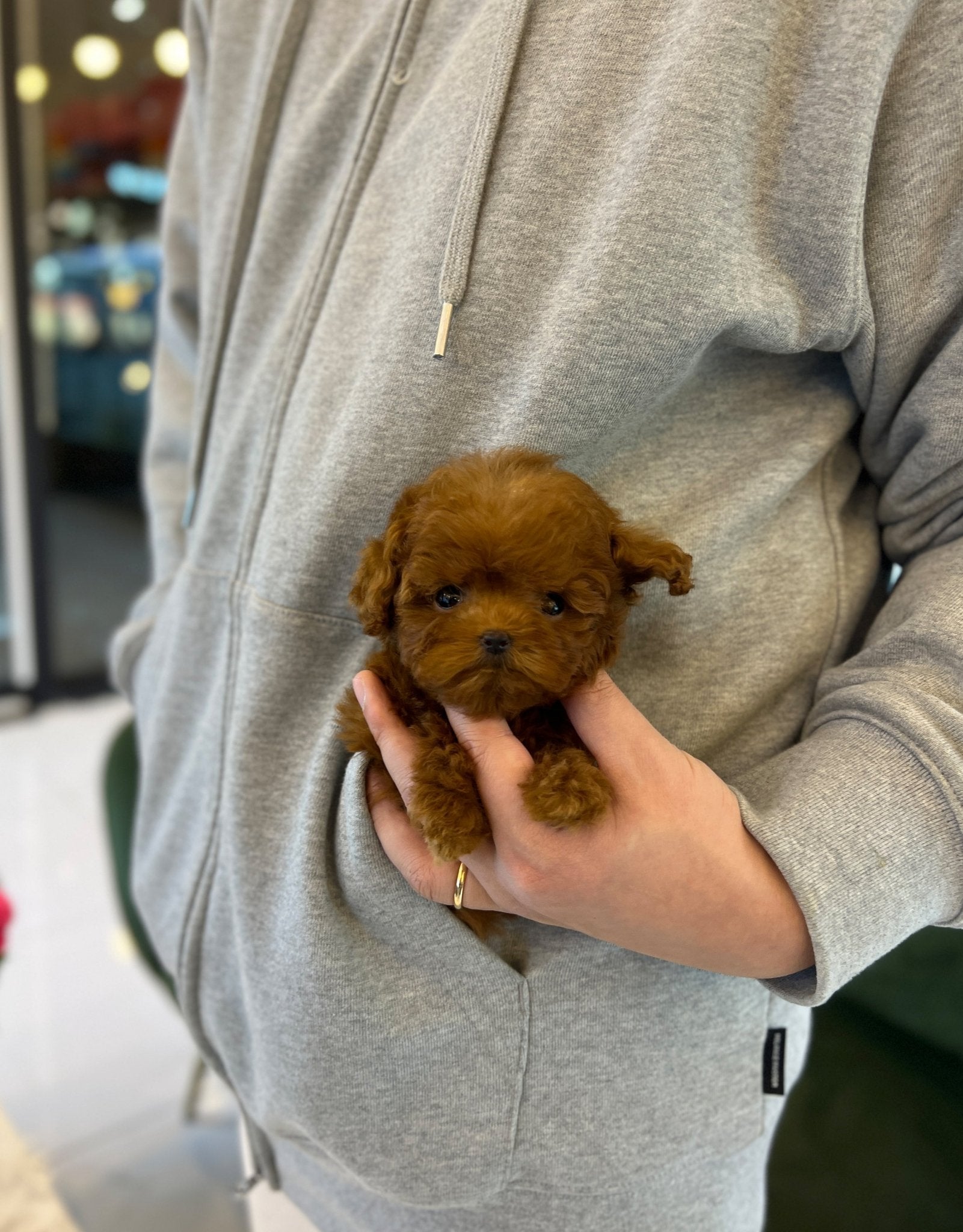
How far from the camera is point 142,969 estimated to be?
2621mm

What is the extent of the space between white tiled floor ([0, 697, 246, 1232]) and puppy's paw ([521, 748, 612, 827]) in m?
1.82

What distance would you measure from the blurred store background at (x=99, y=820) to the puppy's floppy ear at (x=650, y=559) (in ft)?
3.74

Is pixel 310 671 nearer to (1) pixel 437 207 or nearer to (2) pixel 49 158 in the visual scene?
(1) pixel 437 207

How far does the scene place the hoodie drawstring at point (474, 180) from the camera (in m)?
0.79

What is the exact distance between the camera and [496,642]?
0.70 meters

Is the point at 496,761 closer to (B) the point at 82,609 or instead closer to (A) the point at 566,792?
(A) the point at 566,792

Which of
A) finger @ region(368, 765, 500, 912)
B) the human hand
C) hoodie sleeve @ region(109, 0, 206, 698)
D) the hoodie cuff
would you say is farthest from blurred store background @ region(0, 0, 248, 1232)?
the hoodie cuff

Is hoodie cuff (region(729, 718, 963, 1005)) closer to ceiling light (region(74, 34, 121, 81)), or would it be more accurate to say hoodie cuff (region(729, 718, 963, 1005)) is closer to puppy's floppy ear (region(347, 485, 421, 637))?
puppy's floppy ear (region(347, 485, 421, 637))

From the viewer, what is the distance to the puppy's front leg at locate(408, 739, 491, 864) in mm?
736

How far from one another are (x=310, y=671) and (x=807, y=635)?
477 mm

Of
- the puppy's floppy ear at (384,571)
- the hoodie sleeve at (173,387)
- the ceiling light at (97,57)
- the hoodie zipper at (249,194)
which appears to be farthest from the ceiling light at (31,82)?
the puppy's floppy ear at (384,571)

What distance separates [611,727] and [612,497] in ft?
0.75

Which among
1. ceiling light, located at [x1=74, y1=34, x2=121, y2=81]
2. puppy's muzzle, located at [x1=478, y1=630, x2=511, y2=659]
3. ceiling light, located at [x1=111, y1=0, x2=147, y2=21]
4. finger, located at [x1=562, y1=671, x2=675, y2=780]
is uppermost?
ceiling light, located at [x1=111, y1=0, x2=147, y2=21]

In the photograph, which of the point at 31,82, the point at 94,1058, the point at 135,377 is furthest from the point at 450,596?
the point at 135,377
